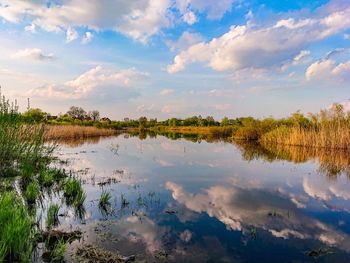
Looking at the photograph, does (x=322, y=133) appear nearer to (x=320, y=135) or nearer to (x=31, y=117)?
(x=320, y=135)

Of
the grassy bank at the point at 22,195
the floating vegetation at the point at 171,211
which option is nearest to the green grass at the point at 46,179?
the grassy bank at the point at 22,195

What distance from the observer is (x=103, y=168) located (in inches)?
725

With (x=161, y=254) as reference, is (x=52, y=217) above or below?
above

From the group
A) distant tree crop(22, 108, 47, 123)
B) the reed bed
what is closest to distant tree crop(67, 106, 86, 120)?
the reed bed

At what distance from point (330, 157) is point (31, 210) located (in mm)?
21523

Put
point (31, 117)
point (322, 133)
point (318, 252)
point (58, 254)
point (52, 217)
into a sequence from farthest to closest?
1. point (322, 133)
2. point (31, 117)
3. point (52, 217)
4. point (318, 252)
5. point (58, 254)

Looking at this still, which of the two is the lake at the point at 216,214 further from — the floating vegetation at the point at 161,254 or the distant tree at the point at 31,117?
the distant tree at the point at 31,117

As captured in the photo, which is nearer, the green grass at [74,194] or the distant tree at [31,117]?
the green grass at [74,194]

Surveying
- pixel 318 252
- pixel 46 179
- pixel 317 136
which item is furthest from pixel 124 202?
pixel 317 136

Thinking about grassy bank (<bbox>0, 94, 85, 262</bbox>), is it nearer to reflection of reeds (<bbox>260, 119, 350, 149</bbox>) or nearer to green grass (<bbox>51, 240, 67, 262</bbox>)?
green grass (<bbox>51, 240, 67, 262</bbox>)

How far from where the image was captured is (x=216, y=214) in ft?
31.9

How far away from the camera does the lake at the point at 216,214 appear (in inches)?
273

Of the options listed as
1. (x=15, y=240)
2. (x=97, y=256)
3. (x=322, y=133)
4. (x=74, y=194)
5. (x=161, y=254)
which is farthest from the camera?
(x=322, y=133)

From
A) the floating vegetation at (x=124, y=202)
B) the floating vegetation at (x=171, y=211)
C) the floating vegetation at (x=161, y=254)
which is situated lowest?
the floating vegetation at (x=161, y=254)
